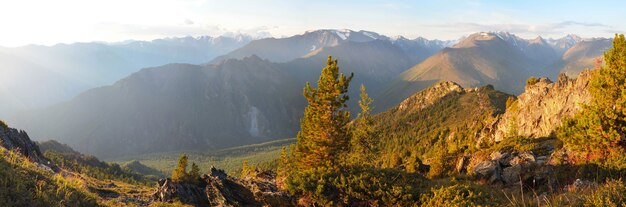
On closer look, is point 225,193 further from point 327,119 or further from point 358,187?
point 358,187

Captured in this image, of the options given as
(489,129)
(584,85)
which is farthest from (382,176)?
(489,129)

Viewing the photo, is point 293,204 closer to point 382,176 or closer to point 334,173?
point 334,173

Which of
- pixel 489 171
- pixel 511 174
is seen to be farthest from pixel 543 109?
pixel 511 174

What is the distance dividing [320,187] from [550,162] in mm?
19684

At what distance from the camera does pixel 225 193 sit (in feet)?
131

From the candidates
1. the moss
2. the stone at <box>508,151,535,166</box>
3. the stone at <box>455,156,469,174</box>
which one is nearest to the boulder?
the stone at <box>508,151,535,166</box>

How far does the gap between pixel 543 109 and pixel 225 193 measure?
76209mm

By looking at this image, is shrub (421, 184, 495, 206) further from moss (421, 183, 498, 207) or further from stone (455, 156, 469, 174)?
stone (455, 156, 469, 174)

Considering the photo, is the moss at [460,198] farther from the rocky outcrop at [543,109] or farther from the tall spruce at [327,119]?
the rocky outcrop at [543,109]

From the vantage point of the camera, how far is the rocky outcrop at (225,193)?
1425 inches

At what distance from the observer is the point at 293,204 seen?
32969 mm

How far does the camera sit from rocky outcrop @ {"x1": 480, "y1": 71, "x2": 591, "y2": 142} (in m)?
66.4

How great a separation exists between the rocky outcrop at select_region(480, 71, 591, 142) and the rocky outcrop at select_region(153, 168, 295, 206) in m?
45.7

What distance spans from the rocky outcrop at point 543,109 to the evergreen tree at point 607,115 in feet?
103
